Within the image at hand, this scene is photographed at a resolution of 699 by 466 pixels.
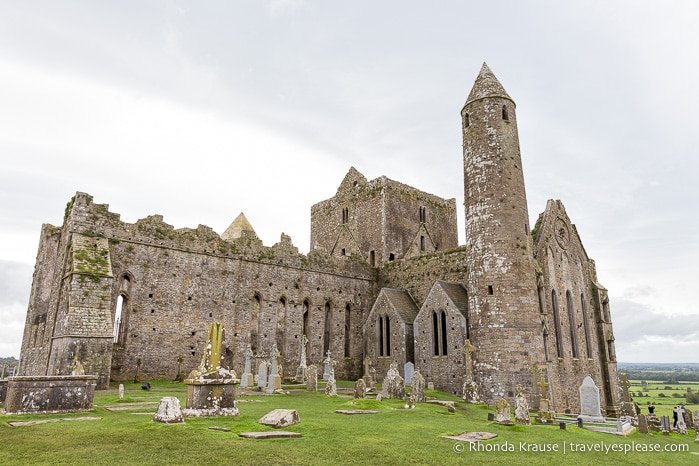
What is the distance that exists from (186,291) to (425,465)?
65.4 feet

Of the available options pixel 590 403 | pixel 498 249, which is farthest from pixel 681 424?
pixel 498 249

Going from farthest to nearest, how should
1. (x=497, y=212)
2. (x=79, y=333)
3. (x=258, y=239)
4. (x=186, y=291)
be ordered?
1. (x=258, y=239)
2. (x=186, y=291)
3. (x=497, y=212)
4. (x=79, y=333)

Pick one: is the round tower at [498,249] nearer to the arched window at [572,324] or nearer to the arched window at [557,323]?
the arched window at [557,323]

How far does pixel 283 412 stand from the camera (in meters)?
10.9

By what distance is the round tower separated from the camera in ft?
69.6

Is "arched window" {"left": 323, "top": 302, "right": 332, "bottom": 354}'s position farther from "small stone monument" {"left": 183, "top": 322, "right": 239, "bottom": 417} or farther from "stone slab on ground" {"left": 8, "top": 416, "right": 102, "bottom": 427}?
"stone slab on ground" {"left": 8, "top": 416, "right": 102, "bottom": 427}

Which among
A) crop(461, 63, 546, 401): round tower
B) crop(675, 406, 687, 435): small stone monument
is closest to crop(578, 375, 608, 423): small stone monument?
crop(461, 63, 546, 401): round tower

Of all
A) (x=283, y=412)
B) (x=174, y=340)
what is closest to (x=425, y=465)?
(x=283, y=412)

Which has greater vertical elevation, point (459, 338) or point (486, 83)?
point (486, 83)

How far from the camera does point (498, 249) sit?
22562 mm

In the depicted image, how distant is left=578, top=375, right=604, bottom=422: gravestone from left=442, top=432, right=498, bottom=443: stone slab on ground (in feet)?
25.8

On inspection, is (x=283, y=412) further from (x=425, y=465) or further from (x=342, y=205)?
(x=342, y=205)

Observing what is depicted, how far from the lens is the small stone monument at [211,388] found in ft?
37.5

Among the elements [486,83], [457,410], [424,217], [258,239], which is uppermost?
[486,83]
